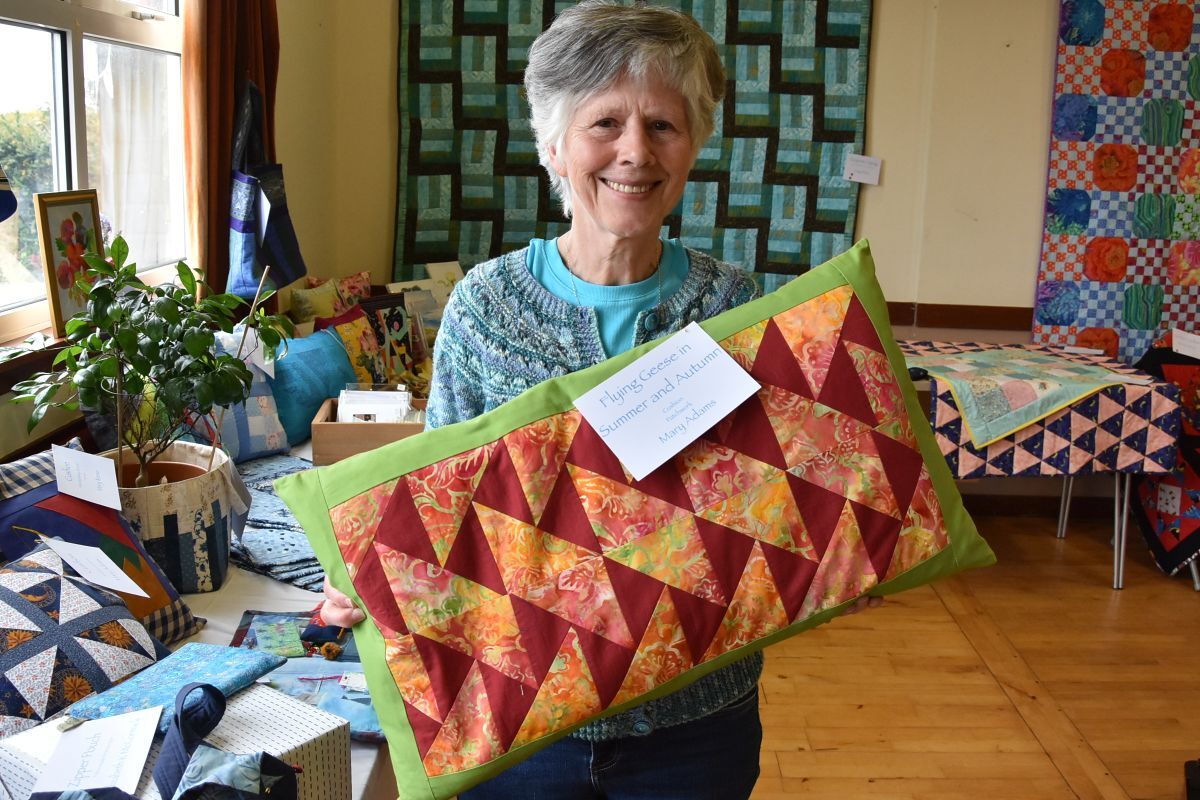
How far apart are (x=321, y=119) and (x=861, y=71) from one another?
2122 mm

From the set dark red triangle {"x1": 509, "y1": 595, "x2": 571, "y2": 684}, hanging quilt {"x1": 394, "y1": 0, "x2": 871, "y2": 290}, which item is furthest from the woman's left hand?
hanging quilt {"x1": 394, "y1": 0, "x2": 871, "y2": 290}

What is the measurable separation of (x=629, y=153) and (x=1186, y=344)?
3051 mm

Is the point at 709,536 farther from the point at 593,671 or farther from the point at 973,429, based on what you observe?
the point at 973,429

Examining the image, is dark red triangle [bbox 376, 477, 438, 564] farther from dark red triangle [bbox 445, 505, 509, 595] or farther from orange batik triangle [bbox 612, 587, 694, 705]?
orange batik triangle [bbox 612, 587, 694, 705]

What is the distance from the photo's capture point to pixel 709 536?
1.15 metres

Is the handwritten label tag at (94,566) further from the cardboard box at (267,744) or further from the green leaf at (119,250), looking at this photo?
the green leaf at (119,250)

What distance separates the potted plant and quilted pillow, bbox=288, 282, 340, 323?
182cm

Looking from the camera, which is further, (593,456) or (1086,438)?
(1086,438)

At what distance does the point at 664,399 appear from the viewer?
1147 mm

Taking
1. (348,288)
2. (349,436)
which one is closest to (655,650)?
(349,436)

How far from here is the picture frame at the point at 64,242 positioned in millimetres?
2182

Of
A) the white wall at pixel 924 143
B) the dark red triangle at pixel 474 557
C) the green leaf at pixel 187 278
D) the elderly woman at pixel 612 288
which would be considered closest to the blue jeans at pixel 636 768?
the elderly woman at pixel 612 288

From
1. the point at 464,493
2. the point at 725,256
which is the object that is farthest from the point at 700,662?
the point at 725,256

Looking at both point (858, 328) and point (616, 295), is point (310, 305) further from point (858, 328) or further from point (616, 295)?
point (858, 328)
